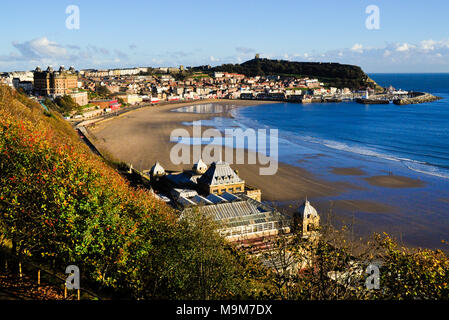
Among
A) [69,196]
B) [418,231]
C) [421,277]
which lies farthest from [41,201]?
[418,231]

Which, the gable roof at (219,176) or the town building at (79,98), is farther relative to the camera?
the town building at (79,98)

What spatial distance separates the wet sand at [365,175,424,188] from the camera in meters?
41.2

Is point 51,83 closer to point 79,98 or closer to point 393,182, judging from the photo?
point 79,98

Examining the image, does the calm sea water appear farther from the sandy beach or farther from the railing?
the railing

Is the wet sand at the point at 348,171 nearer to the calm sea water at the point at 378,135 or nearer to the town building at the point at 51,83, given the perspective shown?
the calm sea water at the point at 378,135

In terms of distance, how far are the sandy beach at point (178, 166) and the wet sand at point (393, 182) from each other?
0.10 meters

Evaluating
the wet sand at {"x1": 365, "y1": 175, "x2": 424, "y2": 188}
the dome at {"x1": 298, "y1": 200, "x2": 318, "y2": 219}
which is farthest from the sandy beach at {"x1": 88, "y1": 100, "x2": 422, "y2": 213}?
the dome at {"x1": 298, "y1": 200, "x2": 318, "y2": 219}

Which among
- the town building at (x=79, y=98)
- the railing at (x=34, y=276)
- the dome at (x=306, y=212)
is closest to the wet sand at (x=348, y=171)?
the dome at (x=306, y=212)

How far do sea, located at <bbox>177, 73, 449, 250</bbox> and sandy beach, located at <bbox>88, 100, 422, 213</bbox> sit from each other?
4.74ft

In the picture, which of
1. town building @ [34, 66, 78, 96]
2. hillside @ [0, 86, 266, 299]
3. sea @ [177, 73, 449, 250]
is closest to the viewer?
hillside @ [0, 86, 266, 299]

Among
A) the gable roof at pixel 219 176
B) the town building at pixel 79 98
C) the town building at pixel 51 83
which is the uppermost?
the town building at pixel 51 83

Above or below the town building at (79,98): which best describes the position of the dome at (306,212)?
below

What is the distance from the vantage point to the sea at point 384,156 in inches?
1223

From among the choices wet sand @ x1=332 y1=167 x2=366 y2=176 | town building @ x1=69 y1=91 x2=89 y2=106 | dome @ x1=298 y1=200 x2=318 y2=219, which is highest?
town building @ x1=69 y1=91 x2=89 y2=106
